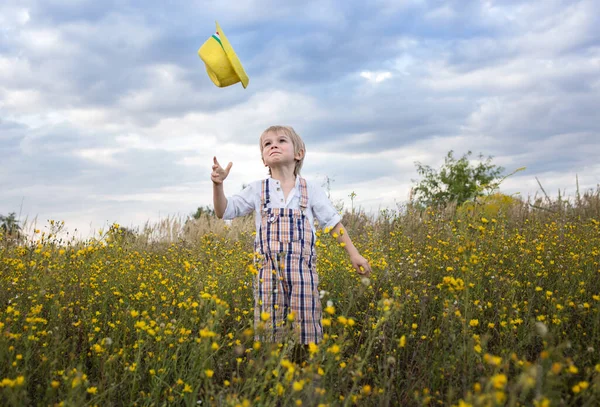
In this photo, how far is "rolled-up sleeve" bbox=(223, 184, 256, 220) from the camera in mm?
3928

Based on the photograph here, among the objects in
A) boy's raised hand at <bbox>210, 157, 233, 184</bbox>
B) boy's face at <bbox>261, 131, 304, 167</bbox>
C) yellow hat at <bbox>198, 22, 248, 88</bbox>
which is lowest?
boy's raised hand at <bbox>210, 157, 233, 184</bbox>

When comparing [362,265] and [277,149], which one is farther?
[277,149]

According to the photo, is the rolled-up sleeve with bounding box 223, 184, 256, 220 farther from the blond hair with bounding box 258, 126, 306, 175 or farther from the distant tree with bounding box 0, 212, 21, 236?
the distant tree with bounding box 0, 212, 21, 236

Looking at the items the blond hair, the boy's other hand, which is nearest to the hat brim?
the blond hair

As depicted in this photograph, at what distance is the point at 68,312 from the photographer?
3787 mm

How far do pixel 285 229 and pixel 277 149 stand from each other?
0.65m

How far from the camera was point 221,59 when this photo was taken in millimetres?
3963

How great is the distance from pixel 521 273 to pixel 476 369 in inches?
95.6

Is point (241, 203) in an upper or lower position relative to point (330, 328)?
upper

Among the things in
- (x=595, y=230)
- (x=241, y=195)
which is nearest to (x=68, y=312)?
(x=241, y=195)

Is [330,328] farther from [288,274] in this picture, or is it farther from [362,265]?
[362,265]

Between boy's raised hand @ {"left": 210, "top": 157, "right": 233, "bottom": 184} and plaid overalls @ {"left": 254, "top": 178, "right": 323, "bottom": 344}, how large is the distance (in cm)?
44

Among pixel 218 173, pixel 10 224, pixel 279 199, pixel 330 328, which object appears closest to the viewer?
pixel 330 328

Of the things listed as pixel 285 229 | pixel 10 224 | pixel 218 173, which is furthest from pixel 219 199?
pixel 10 224
